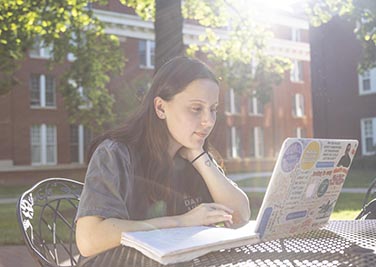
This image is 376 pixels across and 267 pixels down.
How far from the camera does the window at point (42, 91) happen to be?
28469 millimetres

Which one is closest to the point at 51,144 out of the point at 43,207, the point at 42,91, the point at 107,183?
the point at 42,91

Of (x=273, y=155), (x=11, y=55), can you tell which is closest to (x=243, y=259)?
(x=11, y=55)

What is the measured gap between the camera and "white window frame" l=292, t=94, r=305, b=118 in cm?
4144

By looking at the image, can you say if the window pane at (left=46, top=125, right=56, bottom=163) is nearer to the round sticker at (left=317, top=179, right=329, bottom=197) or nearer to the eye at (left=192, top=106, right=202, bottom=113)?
the eye at (left=192, top=106, right=202, bottom=113)

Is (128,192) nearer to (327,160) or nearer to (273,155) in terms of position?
(327,160)

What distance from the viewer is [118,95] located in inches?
1156

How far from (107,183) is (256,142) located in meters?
36.6

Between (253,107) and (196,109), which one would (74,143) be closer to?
(253,107)

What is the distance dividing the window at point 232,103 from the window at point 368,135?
9.72 m

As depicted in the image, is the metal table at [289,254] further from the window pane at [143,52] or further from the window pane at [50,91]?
the window pane at [143,52]

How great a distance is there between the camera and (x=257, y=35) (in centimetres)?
1542

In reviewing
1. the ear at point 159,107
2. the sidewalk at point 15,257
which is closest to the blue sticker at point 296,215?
the ear at point 159,107

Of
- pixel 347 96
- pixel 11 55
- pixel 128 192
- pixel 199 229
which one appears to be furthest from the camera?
pixel 347 96

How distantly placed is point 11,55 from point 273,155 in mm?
28828
